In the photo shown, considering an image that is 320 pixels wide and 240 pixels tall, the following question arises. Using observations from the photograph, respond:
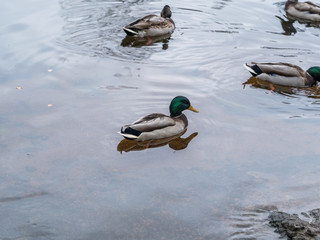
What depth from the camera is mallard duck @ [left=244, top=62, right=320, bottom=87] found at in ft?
30.0

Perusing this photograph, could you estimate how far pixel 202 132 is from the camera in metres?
7.58

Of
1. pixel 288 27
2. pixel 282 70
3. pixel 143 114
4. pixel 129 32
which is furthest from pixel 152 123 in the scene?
pixel 288 27

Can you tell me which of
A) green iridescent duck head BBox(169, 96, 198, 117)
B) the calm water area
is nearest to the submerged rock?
the calm water area

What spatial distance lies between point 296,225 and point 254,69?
15.8 feet

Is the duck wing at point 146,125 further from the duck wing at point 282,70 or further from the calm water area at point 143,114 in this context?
the duck wing at point 282,70

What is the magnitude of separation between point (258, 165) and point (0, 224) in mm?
3493

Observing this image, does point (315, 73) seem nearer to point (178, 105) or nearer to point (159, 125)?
point (178, 105)

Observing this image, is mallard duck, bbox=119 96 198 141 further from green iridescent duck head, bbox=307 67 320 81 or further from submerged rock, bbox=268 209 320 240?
green iridescent duck head, bbox=307 67 320 81

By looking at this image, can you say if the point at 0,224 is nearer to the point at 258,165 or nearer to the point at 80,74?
the point at 258,165

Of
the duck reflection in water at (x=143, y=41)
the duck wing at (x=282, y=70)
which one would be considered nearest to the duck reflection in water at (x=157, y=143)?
the duck wing at (x=282, y=70)

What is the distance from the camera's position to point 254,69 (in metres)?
9.31

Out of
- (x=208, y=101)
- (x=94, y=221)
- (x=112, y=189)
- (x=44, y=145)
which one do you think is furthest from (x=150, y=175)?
(x=208, y=101)

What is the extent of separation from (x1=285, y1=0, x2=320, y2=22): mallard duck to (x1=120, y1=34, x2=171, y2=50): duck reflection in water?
13.6 ft

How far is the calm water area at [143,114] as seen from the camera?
18.3ft
